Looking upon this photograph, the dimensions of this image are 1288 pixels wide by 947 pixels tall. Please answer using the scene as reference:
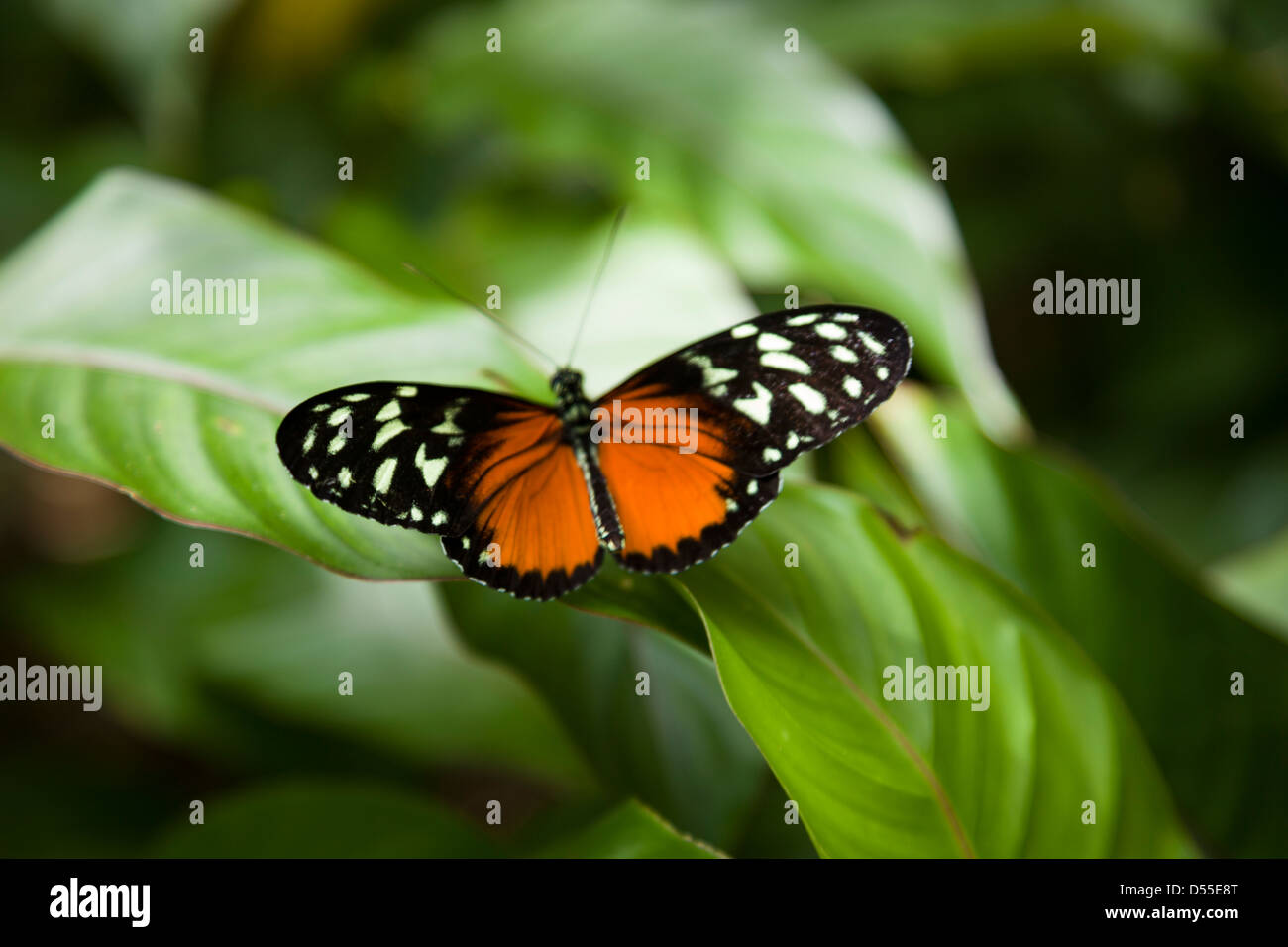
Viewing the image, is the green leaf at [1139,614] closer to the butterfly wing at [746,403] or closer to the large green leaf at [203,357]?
the butterfly wing at [746,403]

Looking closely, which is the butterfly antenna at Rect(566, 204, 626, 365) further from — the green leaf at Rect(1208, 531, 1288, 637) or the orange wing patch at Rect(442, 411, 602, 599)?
the green leaf at Rect(1208, 531, 1288, 637)

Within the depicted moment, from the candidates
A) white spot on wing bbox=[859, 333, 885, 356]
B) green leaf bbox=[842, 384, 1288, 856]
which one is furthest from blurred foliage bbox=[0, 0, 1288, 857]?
white spot on wing bbox=[859, 333, 885, 356]

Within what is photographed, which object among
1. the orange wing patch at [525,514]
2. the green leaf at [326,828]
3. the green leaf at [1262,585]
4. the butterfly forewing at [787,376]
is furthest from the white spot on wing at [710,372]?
the green leaf at [1262,585]

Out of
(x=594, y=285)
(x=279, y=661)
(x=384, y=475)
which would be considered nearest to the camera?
(x=384, y=475)

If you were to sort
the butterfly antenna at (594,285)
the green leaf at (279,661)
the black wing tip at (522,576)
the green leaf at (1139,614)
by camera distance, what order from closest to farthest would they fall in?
1. the black wing tip at (522,576)
2. the green leaf at (1139,614)
3. the butterfly antenna at (594,285)
4. the green leaf at (279,661)

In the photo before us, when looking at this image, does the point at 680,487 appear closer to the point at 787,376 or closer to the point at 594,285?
the point at 787,376

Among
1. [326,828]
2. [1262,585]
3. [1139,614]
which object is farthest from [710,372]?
[1262,585]
